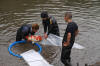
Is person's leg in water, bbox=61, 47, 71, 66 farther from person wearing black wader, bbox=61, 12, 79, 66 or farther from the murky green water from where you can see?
the murky green water

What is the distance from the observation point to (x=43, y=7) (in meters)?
12.2

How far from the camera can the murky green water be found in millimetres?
5875

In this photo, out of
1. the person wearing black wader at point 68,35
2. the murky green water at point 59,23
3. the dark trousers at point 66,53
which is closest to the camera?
the person wearing black wader at point 68,35

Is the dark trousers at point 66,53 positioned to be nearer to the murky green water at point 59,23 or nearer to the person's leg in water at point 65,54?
the person's leg in water at point 65,54

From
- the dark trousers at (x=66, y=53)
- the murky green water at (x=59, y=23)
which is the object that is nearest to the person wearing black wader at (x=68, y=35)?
the dark trousers at (x=66, y=53)

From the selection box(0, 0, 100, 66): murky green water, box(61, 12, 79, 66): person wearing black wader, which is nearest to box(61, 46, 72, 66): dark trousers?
box(61, 12, 79, 66): person wearing black wader

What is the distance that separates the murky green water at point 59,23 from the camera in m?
5.88

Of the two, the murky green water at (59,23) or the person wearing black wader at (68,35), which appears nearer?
the person wearing black wader at (68,35)

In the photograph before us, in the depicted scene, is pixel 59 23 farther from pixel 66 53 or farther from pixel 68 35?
pixel 68 35

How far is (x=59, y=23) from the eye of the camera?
30.2 ft

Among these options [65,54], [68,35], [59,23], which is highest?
[68,35]

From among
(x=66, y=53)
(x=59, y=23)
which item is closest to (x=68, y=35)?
(x=66, y=53)

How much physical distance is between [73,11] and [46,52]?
20.0ft

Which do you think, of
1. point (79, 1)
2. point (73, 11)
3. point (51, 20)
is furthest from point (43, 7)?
point (51, 20)
